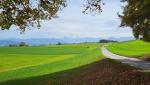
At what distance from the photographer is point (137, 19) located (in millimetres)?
58531

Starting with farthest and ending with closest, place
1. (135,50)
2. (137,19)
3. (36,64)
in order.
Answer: (135,50)
(36,64)
(137,19)

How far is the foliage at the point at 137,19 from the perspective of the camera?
2182 inches

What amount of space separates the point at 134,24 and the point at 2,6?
132 feet

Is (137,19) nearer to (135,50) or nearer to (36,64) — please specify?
(36,64)

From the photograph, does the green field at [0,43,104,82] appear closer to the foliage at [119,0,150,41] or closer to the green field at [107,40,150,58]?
the green field at [107,40,150,58]

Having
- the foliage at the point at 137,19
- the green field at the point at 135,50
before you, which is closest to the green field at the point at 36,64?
the green field at the point at 135,50

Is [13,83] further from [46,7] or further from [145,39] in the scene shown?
[145,39]

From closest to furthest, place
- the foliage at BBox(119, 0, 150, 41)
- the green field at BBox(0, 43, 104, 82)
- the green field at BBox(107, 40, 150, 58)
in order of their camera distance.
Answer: the green field at BBox(0, 43, 104, 82) → the foliage at BBox(119, 0, 150, 41) → the green field at BBox(107, 40, 150, 58)

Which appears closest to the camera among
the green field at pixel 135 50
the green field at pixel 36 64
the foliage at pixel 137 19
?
the green field at pixel 36 64

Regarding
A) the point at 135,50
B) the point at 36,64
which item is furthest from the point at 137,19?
the point at 135,50

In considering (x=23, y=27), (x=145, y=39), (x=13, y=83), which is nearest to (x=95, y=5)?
(x=23, y=27)

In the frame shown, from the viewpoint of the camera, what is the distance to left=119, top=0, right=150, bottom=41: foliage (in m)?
55.4

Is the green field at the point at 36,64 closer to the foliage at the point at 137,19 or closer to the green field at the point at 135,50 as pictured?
the green field at the point at 135,50

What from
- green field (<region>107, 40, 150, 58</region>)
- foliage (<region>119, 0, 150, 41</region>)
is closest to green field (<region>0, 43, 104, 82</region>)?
green field (<region>107, 40, 150, 58</region>)
